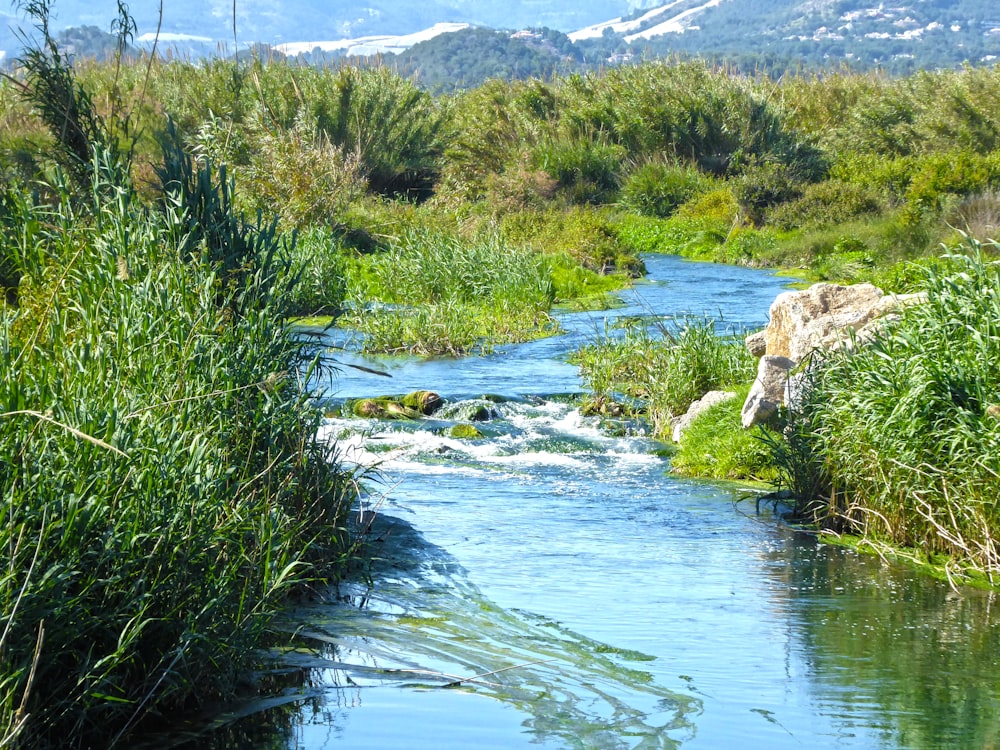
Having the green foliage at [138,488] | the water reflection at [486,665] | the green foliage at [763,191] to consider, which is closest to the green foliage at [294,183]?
the green foliage at [763,191]

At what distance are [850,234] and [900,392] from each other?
18.3 m

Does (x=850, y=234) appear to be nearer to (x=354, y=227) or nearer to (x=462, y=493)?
(x=354, y=227)

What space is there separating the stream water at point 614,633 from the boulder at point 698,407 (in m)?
0.65

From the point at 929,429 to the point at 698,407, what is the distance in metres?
4.13

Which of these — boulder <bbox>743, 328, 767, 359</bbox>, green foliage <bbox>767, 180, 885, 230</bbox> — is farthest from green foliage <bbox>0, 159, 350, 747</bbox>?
green foliage <bbox>767, 180, 885, 230</bbox>

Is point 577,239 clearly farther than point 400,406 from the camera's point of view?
Yes

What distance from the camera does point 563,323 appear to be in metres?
19.4

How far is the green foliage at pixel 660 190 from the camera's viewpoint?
32.8 metres

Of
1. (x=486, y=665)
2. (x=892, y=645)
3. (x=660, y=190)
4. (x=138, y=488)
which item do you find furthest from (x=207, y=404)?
(x=660, y=190)

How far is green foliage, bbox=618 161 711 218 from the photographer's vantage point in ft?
107

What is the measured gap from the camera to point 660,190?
1293 inches

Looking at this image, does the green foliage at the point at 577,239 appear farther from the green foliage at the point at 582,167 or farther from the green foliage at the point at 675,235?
the green foliage at the point at 582,167

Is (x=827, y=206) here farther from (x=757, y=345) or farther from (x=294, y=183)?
(x=757, y=345)

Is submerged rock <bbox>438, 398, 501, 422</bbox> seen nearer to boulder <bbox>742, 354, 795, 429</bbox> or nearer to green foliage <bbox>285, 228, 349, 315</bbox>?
boulder <bbox>742, 354, 795, 429</bbox>
